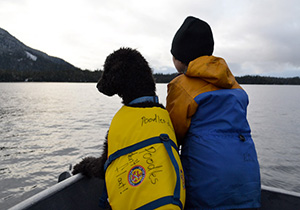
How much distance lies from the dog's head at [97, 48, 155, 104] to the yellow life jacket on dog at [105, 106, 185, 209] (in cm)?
26

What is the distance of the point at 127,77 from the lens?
2.27 metres

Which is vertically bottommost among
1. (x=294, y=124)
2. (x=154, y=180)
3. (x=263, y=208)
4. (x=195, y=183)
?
(x=294, y=124)

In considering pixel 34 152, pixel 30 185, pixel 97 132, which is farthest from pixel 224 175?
pixel 97 132

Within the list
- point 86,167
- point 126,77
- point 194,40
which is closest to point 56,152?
point 86,167

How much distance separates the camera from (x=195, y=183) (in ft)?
6.38

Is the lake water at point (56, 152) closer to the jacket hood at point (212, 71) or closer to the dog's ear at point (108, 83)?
the dog's ear at point (108, 83)

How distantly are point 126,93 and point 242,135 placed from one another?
1128 mm

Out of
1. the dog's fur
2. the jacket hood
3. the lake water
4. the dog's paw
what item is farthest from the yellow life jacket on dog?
the lake water

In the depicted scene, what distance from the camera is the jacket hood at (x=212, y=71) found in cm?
194

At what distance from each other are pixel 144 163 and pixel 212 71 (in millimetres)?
935

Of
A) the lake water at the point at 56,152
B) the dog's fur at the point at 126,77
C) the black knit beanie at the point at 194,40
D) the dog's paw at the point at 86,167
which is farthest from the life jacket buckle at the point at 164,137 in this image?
the lake water at the point at 56,152

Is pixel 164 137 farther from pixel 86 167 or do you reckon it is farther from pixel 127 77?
pixel 86 167

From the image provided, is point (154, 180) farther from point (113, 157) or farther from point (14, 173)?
point (14, 173)

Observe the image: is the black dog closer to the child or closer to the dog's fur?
the dog's fur
